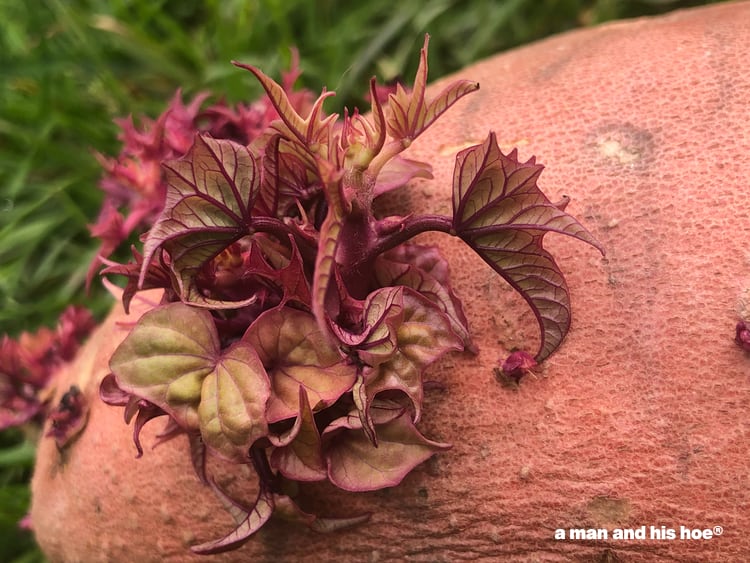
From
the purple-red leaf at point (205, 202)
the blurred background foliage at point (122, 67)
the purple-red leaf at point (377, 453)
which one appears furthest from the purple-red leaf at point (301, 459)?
the blurred background foliage at point (122, 67)

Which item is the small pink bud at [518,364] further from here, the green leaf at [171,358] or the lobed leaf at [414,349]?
the green leaf at [171,358]

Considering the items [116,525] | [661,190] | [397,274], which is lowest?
[116,525]

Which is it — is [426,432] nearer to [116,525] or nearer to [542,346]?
[542,346]

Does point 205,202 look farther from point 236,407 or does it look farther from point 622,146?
point 622,146

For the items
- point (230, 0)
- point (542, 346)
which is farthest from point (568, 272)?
point (230, 0)

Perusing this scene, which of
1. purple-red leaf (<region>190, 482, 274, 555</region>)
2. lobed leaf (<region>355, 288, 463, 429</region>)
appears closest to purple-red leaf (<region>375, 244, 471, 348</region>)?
lobed leaf (<region>355, 288, 463, 429</region>)

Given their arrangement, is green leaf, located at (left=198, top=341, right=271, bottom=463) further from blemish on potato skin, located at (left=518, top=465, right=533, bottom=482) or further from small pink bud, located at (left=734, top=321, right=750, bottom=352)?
small pink bud, located at (left=734, top=321, right=750, bottom=352)

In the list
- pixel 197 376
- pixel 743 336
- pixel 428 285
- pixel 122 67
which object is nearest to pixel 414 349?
pixel 428 285
